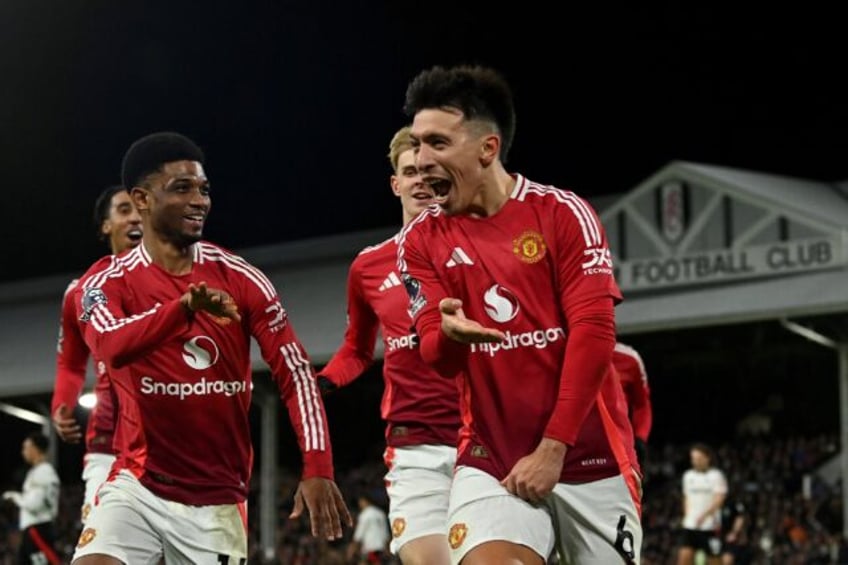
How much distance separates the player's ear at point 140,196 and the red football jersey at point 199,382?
0.24 metres

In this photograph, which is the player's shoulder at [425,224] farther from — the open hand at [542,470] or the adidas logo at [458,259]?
the open hand at [542,470]

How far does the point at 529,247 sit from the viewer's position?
217 inches

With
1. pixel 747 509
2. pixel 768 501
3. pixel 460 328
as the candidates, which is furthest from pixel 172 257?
pixel 768 501

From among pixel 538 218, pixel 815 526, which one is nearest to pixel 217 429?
pixel 538 218

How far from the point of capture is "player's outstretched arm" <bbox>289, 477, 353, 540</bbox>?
20.4 feet

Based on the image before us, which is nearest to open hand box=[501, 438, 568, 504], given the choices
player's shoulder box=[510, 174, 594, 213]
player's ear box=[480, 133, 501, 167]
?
player's shoulder box=[510, 174, 594, 213]

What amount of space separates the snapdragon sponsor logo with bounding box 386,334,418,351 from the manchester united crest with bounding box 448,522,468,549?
2.18 m

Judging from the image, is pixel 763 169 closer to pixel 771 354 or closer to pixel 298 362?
pixel 771 354

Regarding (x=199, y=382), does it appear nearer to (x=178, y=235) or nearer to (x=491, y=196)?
(x=178, y=235)

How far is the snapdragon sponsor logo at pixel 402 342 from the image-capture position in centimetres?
765

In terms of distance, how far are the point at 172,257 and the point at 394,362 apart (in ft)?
4.50

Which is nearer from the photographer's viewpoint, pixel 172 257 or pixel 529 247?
pixel 529 247

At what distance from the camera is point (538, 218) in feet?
18.2

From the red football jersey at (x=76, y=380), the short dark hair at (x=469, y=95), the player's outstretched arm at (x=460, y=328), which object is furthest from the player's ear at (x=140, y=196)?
the player's outstretched arm at (x=460, y=328)
